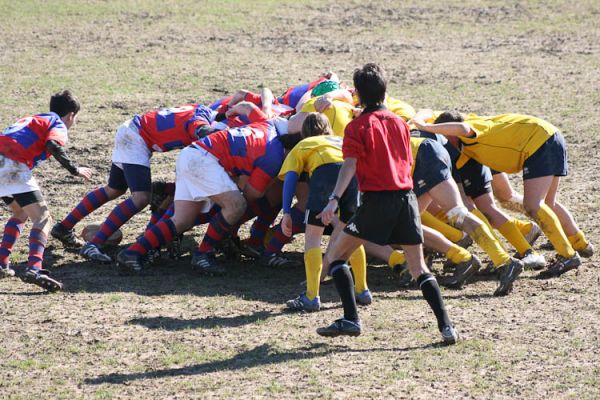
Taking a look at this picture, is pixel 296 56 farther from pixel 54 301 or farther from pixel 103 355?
pixel 103 355

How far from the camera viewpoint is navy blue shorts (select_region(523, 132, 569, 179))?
899 centimetres

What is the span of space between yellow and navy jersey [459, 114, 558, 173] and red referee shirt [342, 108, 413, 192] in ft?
6.36

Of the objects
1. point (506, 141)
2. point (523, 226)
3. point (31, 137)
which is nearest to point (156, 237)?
point (31, 137)

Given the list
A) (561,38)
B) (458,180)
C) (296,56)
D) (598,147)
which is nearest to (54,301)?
(458,180)

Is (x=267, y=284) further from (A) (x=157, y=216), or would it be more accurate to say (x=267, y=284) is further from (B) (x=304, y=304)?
(A) (x=157, y=216)

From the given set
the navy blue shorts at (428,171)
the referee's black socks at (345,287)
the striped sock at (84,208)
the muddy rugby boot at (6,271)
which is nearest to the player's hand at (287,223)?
the referee's black socks at (345,287)

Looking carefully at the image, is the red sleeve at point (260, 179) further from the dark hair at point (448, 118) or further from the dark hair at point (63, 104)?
the dark hair at point (63, 104)

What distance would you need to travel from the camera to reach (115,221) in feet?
32.3

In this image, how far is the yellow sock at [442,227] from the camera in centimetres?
948

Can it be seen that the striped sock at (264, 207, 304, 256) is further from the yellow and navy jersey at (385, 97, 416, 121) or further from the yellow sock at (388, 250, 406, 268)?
the yellow and navy jersey at (385, 97, 416, 121)

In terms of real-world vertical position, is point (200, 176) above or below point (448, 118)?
below

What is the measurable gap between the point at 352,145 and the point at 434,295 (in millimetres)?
1124

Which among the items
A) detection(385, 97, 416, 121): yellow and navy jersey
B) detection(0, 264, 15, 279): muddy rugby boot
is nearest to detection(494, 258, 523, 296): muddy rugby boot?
detection(385, 97, 416, 121): yellow and navy jersey

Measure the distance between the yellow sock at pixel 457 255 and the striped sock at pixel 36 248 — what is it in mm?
3269
